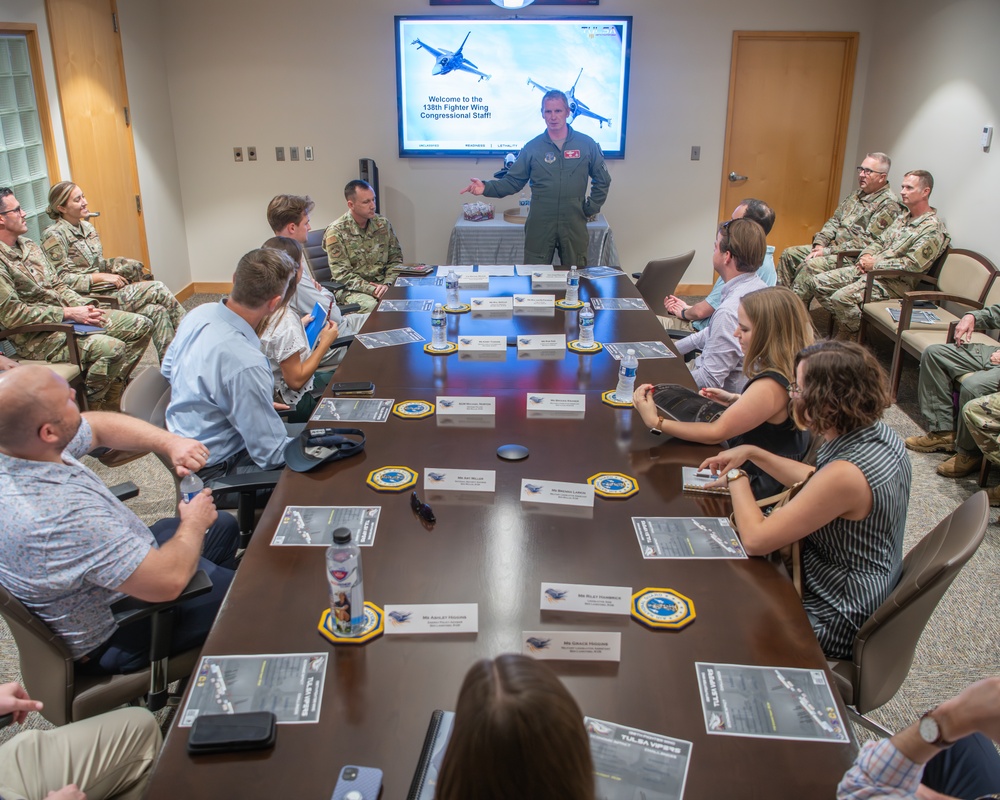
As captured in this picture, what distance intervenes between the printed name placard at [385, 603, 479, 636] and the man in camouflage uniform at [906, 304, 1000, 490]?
2907 millimetres

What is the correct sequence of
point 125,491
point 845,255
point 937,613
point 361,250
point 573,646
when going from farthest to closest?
point 845,255 → point 361,250 → point 937,613 → point 125,491 → point 573,646

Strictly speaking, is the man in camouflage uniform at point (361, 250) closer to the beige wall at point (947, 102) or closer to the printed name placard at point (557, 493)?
the printed name placard at point (557, 493)

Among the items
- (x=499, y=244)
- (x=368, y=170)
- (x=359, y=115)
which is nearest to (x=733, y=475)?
(x=499, y=244)

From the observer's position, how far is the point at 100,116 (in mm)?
5602

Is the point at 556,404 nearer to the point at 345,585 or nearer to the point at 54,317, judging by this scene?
the point at 345,585

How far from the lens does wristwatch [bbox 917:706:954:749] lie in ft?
3.74

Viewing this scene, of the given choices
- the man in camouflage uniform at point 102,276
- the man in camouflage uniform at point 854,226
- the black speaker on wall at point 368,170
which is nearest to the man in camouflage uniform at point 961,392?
the man in camouflage uniform at point 854,226

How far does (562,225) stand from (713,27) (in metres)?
2.43

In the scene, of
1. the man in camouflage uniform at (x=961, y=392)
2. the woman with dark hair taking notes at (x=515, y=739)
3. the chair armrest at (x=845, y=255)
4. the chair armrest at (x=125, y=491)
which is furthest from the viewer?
the chair armrest at (x=845, y=255)

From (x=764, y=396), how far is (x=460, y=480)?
931mm

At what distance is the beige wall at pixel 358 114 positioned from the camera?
6.49 metres

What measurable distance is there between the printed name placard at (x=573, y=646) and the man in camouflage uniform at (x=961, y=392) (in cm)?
279

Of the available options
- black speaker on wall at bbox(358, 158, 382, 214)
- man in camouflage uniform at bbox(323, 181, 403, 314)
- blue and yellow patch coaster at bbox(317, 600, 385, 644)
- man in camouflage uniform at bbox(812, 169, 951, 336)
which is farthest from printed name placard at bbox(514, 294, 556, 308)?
black speaker on wall at bbox(358, 158, 382, 214)

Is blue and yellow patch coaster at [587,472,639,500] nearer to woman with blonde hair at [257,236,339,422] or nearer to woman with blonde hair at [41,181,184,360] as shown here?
woman with blonde hair at [257,236,339,422]
